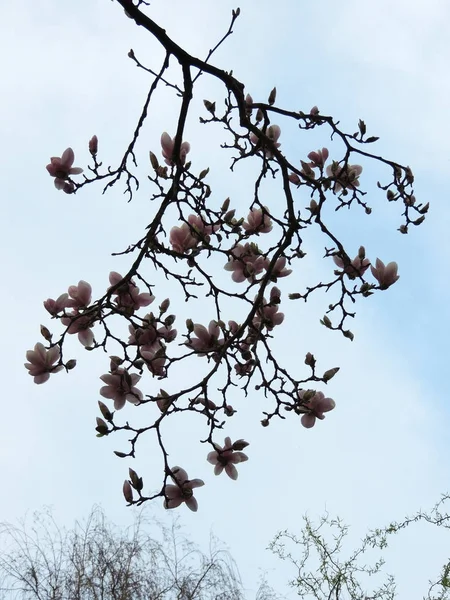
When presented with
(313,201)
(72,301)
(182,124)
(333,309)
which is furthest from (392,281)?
(72,301)

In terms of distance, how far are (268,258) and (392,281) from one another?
0.33m

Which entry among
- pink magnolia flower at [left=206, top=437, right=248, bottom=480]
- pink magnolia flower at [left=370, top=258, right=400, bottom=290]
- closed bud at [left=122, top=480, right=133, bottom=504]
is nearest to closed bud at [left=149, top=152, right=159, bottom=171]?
pink magnolia flower at [left=370, top=258, right=400, bottom=290]

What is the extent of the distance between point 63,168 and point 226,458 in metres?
0.91

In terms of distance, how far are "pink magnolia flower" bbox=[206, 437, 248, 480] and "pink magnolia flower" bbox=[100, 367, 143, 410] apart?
0.68 ft

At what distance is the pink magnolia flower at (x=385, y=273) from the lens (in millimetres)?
1774

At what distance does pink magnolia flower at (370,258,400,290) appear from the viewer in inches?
69.9

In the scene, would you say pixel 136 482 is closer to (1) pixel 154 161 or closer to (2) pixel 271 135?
(1) pixel 154 161

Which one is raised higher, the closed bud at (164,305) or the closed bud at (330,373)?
the closed bud at (164,305)

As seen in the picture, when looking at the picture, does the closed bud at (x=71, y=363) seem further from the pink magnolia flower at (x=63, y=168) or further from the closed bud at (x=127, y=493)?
the pink magnolia flower at (x=63, y=168)

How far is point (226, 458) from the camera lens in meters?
1.56

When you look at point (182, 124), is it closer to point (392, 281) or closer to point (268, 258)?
point (268, 258)

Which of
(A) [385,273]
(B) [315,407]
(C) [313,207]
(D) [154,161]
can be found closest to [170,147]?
(D) [154,161]

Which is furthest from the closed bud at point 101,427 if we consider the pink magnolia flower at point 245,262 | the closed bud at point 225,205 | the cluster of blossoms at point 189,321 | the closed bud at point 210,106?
the closed bud at point 210,106

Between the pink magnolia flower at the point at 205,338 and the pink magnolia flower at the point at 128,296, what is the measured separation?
160 mm
